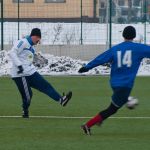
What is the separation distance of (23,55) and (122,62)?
3048 millimetres

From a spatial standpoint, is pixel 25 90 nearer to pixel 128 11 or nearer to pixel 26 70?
pixel 26 70

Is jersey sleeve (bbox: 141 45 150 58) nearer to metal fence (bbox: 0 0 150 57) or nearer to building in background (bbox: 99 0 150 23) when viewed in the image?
metal fence (bbox: 0 0 150 57)

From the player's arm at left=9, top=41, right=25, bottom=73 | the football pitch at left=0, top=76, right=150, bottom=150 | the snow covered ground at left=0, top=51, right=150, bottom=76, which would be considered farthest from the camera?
the snow covered ground at left=0, top=51, right=150, bottom=76

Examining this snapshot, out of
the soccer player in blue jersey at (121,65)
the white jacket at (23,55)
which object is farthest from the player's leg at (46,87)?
the soccer player in blue jersey at (121,65)

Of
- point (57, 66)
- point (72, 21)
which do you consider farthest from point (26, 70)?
point (72, 21)

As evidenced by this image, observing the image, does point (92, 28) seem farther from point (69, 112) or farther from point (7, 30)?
point (69, 112)

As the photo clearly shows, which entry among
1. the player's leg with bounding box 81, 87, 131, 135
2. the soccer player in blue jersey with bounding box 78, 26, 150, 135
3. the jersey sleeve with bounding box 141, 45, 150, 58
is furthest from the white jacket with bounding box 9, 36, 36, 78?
the jersey sleeve with bounding box 141, 45, 150, 58

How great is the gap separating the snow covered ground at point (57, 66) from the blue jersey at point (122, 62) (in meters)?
14.1

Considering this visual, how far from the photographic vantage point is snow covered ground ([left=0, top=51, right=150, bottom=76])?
26938 mm

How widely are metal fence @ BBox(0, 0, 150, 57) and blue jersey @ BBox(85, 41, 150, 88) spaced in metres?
18.3

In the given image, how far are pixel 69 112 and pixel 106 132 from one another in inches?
121

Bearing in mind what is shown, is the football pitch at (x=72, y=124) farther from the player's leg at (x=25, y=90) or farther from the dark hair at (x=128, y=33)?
the dark hair at (x=128, y=33)

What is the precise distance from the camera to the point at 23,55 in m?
14.9

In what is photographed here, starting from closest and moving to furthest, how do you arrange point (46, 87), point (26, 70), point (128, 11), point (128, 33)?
point (128, 33) → point (26, 70) → point (46, 87) → point (128, 11)
